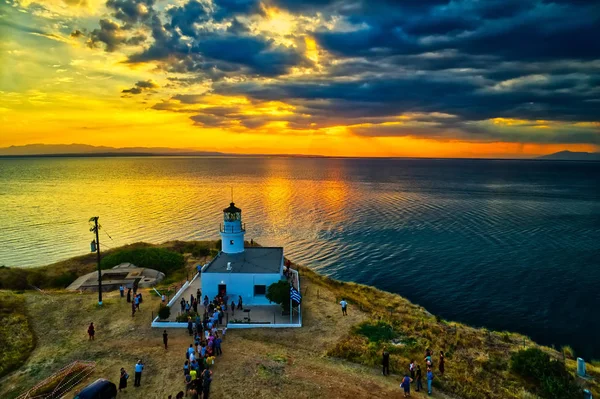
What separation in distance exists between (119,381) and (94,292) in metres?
16.5

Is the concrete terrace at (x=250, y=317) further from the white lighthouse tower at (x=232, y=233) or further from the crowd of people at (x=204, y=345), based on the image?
the white lighthouse tower at (x=232, y=233)

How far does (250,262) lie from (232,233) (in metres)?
4.05

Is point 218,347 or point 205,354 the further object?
point 218,347

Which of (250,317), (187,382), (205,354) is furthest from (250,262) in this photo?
(187,382)

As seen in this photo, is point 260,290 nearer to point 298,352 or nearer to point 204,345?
point 204,345

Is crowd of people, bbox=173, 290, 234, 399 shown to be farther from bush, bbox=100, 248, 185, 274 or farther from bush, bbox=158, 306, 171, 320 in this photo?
bush, bbox=100, 248, 185, 274

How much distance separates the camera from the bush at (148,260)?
4272 cm

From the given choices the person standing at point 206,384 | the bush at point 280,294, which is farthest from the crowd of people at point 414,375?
the person standing at point 206,384

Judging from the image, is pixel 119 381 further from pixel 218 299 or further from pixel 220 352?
pixel 218 299

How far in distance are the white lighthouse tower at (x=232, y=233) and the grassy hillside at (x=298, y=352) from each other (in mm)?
8056

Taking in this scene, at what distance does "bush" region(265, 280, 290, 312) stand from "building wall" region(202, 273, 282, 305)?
1607mm

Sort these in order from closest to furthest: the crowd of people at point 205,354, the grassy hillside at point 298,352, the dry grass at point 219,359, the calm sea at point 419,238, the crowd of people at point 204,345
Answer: the crowd of people at point 204,345 < the crowd of people at point 205,354 < the dry grass at point 219,359 < the grassy hillside at point 298,352 < the calm sea at point 419,238

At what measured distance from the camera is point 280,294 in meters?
27.8

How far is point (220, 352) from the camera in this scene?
72.9 ft
